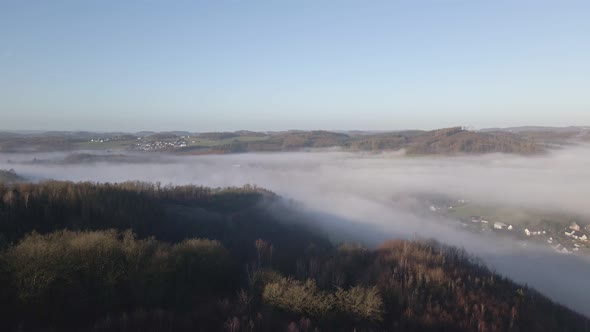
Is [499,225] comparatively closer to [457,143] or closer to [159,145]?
[457,143]

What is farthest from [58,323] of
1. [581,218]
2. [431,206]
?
[431,206]

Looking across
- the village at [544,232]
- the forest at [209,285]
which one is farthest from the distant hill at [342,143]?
the forest at [209,285]

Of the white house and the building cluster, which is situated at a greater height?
the building cluster

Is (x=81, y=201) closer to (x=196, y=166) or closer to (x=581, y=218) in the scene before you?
(x=196, y=166)

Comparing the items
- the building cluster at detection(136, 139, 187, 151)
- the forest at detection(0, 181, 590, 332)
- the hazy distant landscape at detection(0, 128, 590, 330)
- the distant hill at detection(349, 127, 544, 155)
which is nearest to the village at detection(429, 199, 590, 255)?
the hazy distant landscape at detection(0, 128, 590, 330)

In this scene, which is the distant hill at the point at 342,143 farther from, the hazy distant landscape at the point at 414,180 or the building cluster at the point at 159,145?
the hazy distant landscape at the point at 414,180

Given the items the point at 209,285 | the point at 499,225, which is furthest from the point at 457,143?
the point at 209,285

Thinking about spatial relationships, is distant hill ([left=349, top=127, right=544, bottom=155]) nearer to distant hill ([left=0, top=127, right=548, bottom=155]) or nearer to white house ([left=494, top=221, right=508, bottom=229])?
distant hill ([left=0, top=127, right=548, bottom=155])
